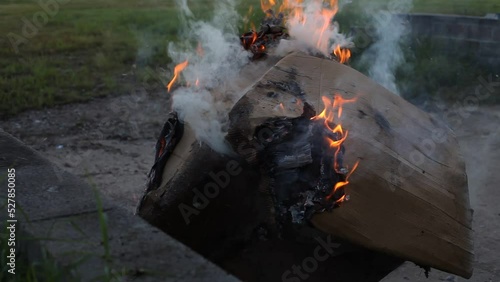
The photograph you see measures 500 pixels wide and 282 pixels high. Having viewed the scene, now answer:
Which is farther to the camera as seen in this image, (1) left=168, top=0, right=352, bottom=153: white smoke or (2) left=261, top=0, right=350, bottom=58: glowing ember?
(2) left=261, top=0, right=350, bottom=58: glowing ember

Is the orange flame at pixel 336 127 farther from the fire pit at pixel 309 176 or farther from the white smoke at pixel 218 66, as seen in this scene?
the white smoke at pixel 218 66

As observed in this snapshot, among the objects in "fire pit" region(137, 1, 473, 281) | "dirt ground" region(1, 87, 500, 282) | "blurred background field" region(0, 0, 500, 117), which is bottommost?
"blurred background field" region(0, 0, 500, 117)

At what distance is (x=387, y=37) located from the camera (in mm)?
8125

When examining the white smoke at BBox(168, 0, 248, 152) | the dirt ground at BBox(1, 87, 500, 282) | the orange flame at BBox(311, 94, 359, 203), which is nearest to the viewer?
the orange flame at BBox(311, 94, 359, 203)

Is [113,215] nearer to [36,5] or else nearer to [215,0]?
[215,0]

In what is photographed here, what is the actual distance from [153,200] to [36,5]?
28.5 ft

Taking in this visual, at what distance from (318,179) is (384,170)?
27 centimetres

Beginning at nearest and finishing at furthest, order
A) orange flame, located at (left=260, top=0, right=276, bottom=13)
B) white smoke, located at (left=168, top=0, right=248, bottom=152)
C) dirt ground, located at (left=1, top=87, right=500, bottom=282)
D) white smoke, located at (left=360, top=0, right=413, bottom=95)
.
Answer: white smoke, located at (left=168, top=0, right=248, bottom=152), orange flame, located at (left=260, top=0, right=276, bottom=13), dirt ground, located at (left=1, top=87, right=500, bottom=282), white smoke, located at (left=360, top=0, right=413, bottom=95)

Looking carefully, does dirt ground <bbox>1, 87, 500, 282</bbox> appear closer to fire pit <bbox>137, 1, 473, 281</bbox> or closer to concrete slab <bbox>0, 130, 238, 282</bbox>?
fire pit <bbox>137, 1, 473, 281</bbox>

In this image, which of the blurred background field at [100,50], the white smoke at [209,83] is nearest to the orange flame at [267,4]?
the white smoke at [209,83]

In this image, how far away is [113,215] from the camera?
2385mm

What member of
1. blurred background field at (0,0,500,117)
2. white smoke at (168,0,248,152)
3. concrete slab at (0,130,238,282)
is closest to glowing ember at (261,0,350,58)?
white smoke at (168,0,248,152)

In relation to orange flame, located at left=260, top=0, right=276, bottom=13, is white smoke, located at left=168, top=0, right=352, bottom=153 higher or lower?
higher

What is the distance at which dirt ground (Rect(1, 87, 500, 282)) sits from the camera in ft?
15.3
